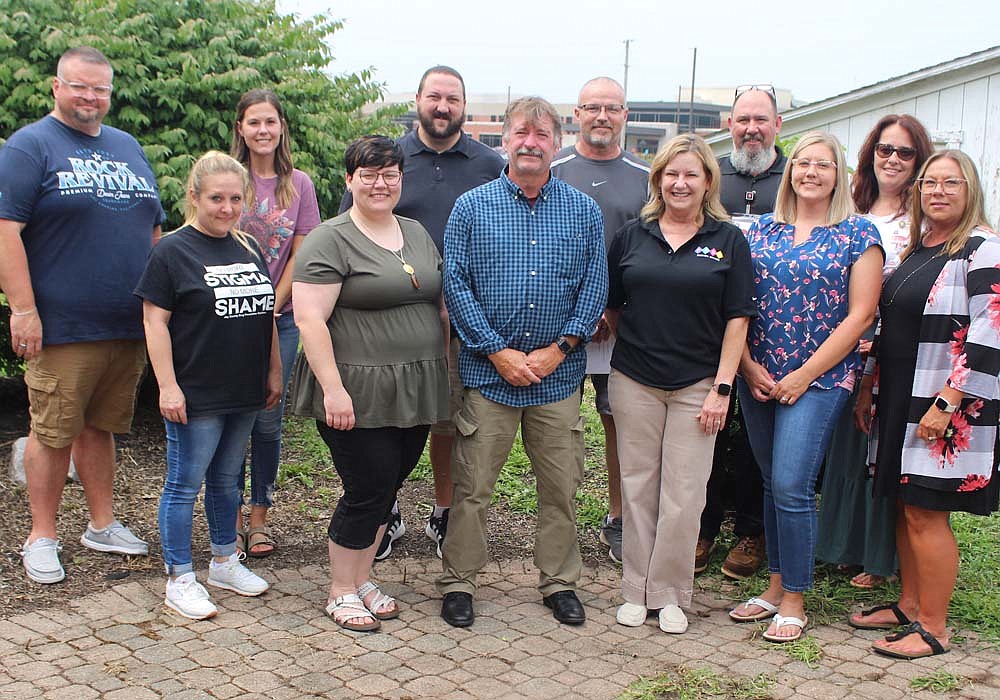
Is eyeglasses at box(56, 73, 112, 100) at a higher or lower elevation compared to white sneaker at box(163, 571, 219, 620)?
higher

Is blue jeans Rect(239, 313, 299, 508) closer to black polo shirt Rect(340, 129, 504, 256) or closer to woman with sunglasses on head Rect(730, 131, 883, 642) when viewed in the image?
black polo shirt Rect(340, 129, 504, 256)

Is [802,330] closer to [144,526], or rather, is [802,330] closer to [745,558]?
[745,558]

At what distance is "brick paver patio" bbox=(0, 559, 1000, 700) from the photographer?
3963 mm

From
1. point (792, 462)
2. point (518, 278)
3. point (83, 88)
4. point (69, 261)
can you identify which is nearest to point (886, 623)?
point (792, 462)

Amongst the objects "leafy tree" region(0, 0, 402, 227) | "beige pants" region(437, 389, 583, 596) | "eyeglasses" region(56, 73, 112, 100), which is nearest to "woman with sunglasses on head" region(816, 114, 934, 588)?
"beige pants" region(437, 389, 583, 596)

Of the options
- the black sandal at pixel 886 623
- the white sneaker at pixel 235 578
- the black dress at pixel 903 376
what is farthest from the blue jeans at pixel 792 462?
the white sneaker at pixel 235 578

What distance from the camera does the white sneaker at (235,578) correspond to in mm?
4836

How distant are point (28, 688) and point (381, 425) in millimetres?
1687

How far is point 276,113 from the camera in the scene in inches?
199

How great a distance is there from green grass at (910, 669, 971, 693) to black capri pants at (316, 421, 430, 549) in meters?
2.32

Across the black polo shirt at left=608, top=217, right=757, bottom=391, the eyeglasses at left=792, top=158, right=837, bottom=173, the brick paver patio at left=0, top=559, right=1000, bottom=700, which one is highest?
the eyeglasses at left=792, top=158, right=837, bottom=173

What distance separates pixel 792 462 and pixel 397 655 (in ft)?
6.26

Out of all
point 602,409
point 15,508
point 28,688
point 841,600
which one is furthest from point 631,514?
point 15,508

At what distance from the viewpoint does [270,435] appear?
5332 millimetres
